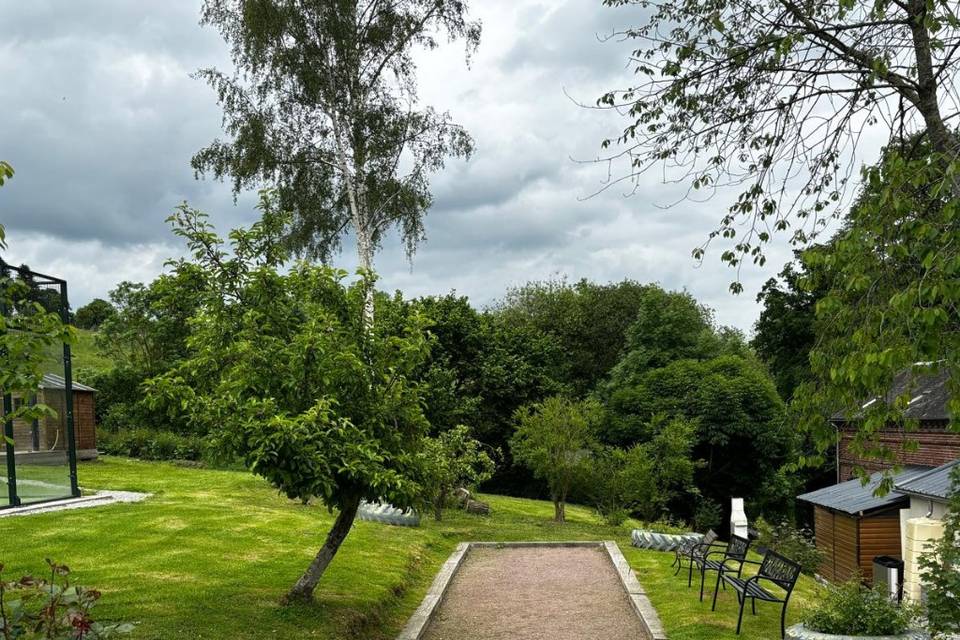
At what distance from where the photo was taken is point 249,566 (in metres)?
12.2

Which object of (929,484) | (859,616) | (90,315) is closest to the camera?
(859,616)

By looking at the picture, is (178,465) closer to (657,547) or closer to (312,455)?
(657,547)

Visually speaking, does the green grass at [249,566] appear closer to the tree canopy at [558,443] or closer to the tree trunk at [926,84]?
the tree canopy at [558,443]

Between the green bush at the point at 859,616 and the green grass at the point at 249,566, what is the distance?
1801mm

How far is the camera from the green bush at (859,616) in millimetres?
8070

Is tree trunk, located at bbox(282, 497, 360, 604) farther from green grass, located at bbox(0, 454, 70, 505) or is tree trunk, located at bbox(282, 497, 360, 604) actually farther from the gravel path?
green grass, located at bbox(0, 454, 70, 505)

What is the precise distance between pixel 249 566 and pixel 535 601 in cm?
417

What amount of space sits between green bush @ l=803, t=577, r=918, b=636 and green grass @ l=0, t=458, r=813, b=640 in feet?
5.91

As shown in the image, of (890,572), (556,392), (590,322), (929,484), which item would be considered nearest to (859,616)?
(890,572)

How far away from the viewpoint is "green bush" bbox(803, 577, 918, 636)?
807 centimetres

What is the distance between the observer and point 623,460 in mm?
24141

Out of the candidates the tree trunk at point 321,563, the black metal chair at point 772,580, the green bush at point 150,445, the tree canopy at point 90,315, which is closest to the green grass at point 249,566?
the tree trunk at point 321,563

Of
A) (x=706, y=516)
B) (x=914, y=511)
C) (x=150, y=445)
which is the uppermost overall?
(x=150, y=445)

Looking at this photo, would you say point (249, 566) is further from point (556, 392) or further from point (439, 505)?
point (556, 392)
